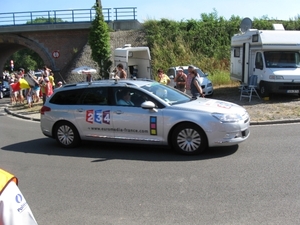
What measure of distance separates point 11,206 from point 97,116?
6681 mm

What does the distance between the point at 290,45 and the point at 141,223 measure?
1316 centimetres

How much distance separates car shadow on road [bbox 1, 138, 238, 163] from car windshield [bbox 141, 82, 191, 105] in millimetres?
1100

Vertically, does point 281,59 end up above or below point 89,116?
above

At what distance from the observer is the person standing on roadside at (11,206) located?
1884 millimetres

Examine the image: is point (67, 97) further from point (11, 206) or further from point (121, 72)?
point (11, 206)

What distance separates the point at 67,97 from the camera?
30.3 ft

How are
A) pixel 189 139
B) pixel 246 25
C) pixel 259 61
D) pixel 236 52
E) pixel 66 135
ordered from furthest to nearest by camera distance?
pixel 236 52 → pixel 246 25 → pixel 259 61 → pixel 66 135 → pixel 189 139

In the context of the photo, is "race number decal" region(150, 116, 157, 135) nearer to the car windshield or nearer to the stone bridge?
the car windshield

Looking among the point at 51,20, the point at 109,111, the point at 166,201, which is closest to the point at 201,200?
the point at 166,201

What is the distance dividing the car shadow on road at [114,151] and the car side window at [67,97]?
44.1 inches

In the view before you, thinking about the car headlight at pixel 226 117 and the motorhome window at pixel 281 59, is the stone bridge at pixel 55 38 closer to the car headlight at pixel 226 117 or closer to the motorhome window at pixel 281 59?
the motorhome window at pixel 281 59

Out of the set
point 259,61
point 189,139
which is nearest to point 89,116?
point 189,139

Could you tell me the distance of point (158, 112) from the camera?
26.1 feet

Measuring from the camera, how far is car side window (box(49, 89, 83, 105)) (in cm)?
909
